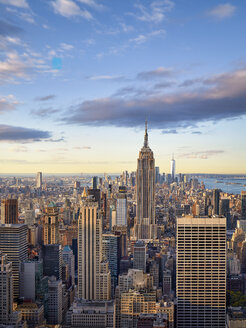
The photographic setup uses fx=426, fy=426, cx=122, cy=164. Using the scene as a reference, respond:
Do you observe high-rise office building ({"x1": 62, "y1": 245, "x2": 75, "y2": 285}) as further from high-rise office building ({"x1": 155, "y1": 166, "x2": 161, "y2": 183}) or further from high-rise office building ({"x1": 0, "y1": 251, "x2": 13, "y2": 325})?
high-rise office building ({"x1": 155, "y1": 166, "x2": 161, "y2": 183})

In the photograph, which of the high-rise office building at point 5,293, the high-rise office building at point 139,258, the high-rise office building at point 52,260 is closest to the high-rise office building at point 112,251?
the high-rise office building at point 139,258

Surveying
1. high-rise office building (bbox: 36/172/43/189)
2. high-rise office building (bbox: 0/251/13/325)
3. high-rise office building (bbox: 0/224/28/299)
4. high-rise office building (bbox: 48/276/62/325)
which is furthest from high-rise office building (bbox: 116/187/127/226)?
high-rise office building (bbox: 0/251/13/325)

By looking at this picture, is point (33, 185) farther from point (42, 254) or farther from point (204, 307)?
point (204, 307)

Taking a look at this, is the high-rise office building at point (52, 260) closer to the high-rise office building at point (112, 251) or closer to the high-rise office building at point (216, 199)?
the high-rise office building at point (112, 251)

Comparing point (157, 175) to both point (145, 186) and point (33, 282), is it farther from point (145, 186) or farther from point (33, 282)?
point (33, 282)

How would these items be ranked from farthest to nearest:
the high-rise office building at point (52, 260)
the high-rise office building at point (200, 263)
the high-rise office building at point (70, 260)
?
the high-rise office building at point (70, 260) → the high-rise office building at point (52, 260) → the high-rise office building at point (200, 263)

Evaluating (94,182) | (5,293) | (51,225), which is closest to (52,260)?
(51,225)
